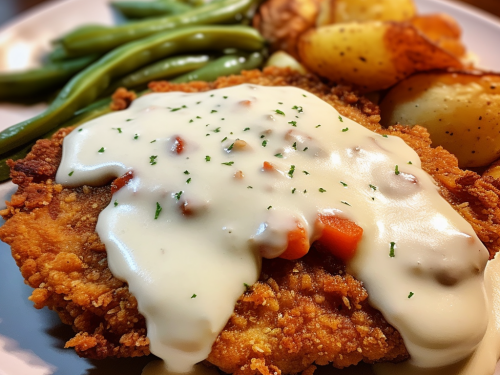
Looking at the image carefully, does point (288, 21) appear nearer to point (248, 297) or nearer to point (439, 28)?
point (439, 28)

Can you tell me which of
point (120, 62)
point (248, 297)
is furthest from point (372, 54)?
point (120, 62)

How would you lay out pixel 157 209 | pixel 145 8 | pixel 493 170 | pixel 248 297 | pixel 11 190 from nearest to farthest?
1. pixel 248 297
2. pixel 157 209
3. pixel 493 170
4. pixel 11 190
5. pixel 145 8

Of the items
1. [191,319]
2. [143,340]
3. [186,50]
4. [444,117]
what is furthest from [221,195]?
[186,50]

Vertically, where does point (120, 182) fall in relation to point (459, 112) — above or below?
above

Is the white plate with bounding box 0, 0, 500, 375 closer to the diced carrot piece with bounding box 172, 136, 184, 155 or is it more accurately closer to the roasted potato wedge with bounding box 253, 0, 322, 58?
the diced carrot piece with bounding box 172, 136, 184, 155

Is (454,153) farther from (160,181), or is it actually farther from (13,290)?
(13,290)

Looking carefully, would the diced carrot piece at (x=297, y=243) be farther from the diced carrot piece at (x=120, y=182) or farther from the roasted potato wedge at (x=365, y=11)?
the roasted potato wedge at (x=365, y=11)
